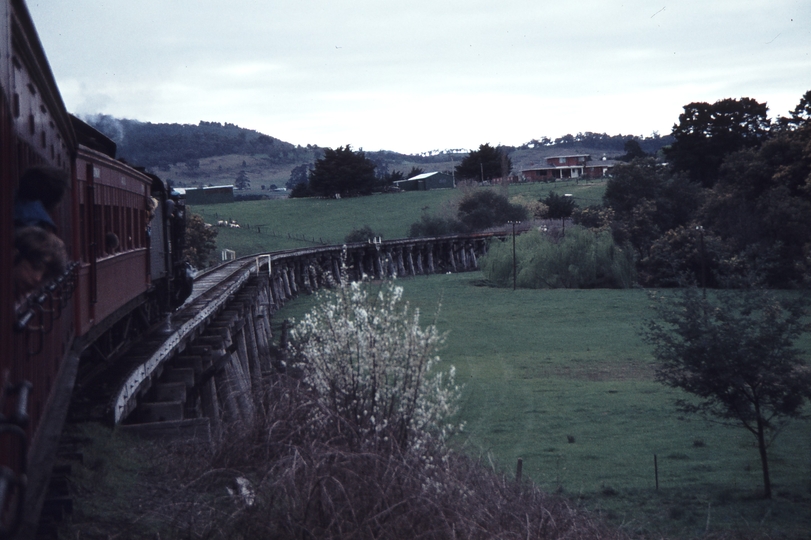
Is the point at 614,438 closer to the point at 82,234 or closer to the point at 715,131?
the point at 82,234

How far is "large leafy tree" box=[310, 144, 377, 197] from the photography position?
82.1m

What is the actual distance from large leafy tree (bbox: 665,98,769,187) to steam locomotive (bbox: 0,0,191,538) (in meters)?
49.6

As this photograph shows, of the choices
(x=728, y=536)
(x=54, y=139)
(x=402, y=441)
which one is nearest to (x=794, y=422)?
(x=728, y=536)

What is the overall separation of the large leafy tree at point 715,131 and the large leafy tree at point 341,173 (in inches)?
1387

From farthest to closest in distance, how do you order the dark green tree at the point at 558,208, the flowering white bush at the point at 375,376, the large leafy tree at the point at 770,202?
the dark green tree at the point at 558,208
the large leafy tree at the point at 770,202
the flowering white bush at the point at 375,376

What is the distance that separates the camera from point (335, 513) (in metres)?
4.49

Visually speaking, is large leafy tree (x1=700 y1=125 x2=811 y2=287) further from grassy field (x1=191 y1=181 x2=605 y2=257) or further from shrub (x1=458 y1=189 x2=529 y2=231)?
grassy field (x1=191 y1=181 x2=605 y2=257)

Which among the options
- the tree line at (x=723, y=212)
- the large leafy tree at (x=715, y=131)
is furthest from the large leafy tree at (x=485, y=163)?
the tree line at (x=723, y=212)

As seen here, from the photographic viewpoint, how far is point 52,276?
9.69 ft

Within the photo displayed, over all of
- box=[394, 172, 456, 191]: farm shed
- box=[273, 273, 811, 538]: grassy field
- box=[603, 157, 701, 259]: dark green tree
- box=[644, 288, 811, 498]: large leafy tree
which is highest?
box=[394, 172, 456, 191]: farm shed

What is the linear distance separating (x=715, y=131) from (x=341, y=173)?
38249 mm

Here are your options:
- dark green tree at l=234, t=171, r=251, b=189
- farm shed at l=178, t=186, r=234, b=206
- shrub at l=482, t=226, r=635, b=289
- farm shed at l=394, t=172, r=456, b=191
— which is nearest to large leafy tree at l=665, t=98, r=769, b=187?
shrub at l=482, t=226, r=635, b=289

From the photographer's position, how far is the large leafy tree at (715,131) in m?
53.6

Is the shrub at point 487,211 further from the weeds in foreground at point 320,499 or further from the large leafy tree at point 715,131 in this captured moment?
the weeds in foreground at point 320,499
